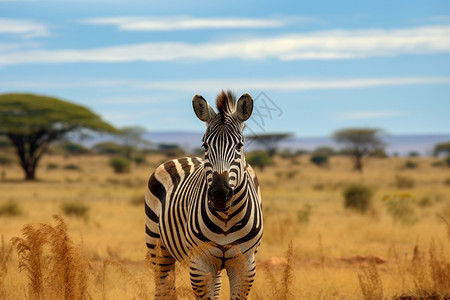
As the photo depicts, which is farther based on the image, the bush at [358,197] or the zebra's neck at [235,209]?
the bush at [358,197]

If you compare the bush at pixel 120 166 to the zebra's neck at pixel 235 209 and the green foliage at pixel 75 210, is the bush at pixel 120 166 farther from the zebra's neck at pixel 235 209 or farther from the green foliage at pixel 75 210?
the zebra's neck at pixel 235 209

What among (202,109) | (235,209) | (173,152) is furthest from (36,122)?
(235,209)

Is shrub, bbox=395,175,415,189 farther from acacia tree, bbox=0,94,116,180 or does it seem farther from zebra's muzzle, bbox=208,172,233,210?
zebra's muzzle, bbox=208,172,233,210

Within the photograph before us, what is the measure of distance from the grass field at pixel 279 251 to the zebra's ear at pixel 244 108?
43.6 inches

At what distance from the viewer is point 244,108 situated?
5602 millimetres

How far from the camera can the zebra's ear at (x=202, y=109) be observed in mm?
5617

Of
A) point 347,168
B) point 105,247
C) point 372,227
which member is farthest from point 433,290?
point 347,168

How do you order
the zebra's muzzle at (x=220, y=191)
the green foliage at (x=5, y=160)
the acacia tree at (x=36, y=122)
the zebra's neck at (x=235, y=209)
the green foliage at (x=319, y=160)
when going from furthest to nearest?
the green foliage at (x=319, y=160)
the green foliage at (x=5, y=160)
the acacia tree at (x=36, y=122)
the zebra's neck at (x=235, y=209)
the zebra's muzzle at (x=220, y=191)

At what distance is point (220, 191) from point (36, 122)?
44.8m

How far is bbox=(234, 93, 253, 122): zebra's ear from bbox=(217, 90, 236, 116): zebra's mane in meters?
A: 0.10

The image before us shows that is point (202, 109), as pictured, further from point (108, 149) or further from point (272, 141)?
point (108, 149)

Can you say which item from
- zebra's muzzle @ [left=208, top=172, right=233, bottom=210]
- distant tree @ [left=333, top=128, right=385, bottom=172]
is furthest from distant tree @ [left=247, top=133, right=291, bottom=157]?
zebra's muzzle @ [left=208, top=172, right=233, bottom=210]

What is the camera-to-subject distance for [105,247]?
13.4 m

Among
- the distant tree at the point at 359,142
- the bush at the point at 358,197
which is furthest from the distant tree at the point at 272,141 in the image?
the bush at the point at 358,197
